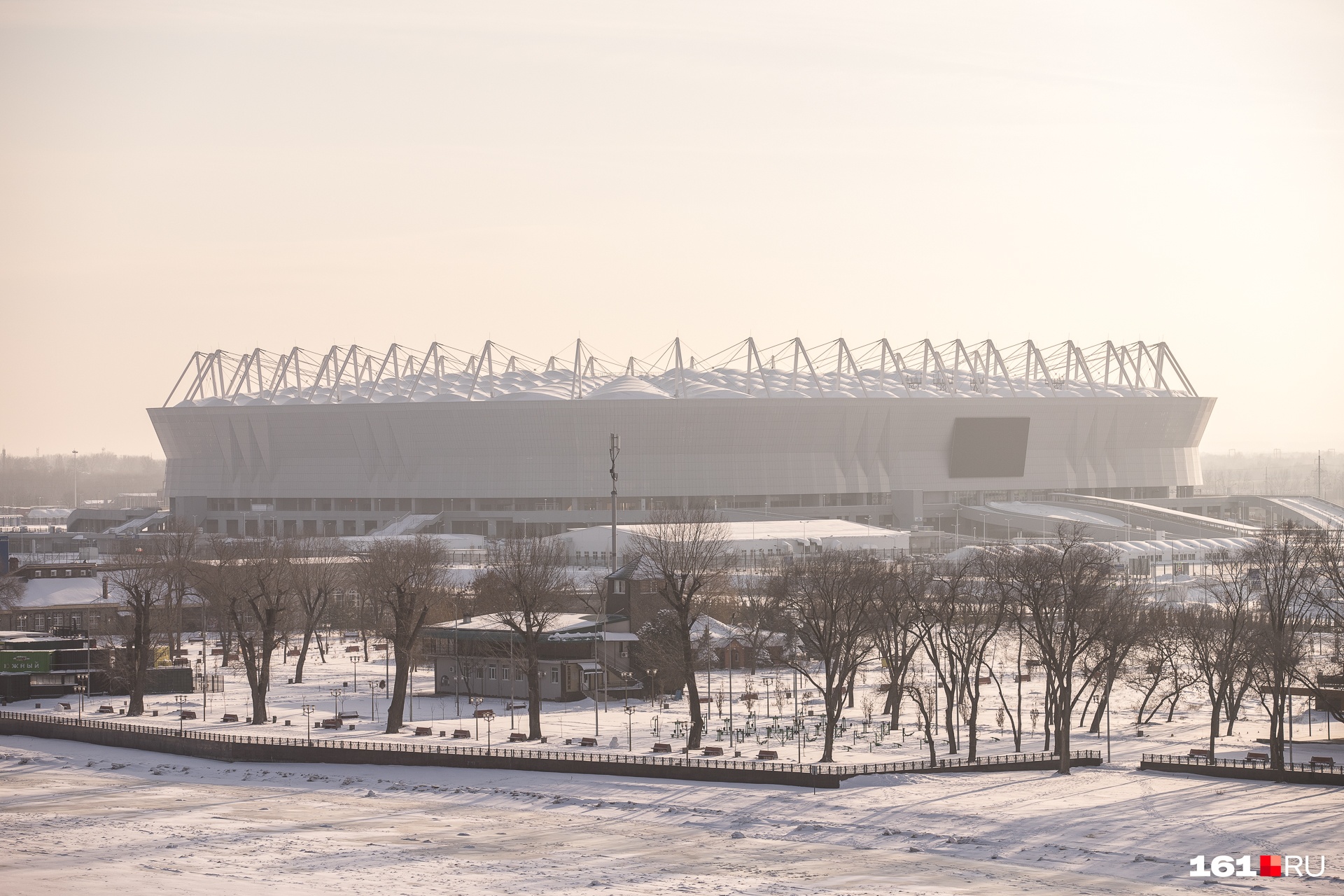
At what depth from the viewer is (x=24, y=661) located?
66812mm

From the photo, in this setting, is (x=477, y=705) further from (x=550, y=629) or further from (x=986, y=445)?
(x=986, y=445)

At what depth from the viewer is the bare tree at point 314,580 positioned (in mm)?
77250

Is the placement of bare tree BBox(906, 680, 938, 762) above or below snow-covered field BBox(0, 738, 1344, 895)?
above

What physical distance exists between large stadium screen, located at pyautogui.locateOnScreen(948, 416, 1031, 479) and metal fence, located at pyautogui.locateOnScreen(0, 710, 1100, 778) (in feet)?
322

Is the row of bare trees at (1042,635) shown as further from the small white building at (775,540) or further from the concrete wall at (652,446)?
the concrete wall at (652,446)

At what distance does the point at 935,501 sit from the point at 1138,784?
107 meters

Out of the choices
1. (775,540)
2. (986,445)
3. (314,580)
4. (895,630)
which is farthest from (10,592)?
(986,445)

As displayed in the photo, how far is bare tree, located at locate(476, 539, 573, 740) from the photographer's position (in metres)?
53.1

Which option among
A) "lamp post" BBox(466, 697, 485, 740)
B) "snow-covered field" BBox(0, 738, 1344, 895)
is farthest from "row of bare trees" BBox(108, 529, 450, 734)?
"snow-covered field" BBox(0, 738, 1344, 895)

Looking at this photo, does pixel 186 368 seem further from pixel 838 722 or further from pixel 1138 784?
pixel 1138 784

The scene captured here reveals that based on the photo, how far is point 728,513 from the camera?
134000mm

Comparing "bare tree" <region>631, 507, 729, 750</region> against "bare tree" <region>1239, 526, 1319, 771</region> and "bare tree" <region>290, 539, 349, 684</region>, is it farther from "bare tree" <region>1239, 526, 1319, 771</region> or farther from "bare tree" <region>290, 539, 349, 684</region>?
"bare tree" <region>290, 539, 349, 684</region>

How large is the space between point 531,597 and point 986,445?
97.8 meters

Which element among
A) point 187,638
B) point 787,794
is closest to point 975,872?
point 787,794
